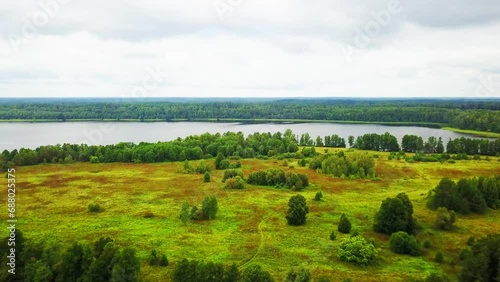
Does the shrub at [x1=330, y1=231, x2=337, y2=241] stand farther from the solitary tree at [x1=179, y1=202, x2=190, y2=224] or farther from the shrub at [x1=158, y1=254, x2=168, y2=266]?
the shrub at [x1=158, y1=254, x2=168, y2=266]

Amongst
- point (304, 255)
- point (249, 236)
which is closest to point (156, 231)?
point (249, 236)

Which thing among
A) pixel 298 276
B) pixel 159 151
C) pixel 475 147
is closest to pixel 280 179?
pixel 159 151

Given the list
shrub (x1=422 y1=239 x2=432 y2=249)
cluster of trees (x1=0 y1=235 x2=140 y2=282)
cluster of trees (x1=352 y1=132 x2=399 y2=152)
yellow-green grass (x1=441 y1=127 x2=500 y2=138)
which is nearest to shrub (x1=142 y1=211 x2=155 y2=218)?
cluster of trees (x1=0 y1=235 x2=140 y2=282)

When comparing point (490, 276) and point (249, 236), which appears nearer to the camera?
point (490, 276)

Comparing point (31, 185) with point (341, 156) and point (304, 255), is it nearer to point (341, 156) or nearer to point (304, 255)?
point (304, 255)

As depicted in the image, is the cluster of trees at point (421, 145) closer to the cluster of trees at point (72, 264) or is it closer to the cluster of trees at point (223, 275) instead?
the cluster of trees at point (223, 275)

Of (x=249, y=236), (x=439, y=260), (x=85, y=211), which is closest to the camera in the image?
(x=439, y=260)
